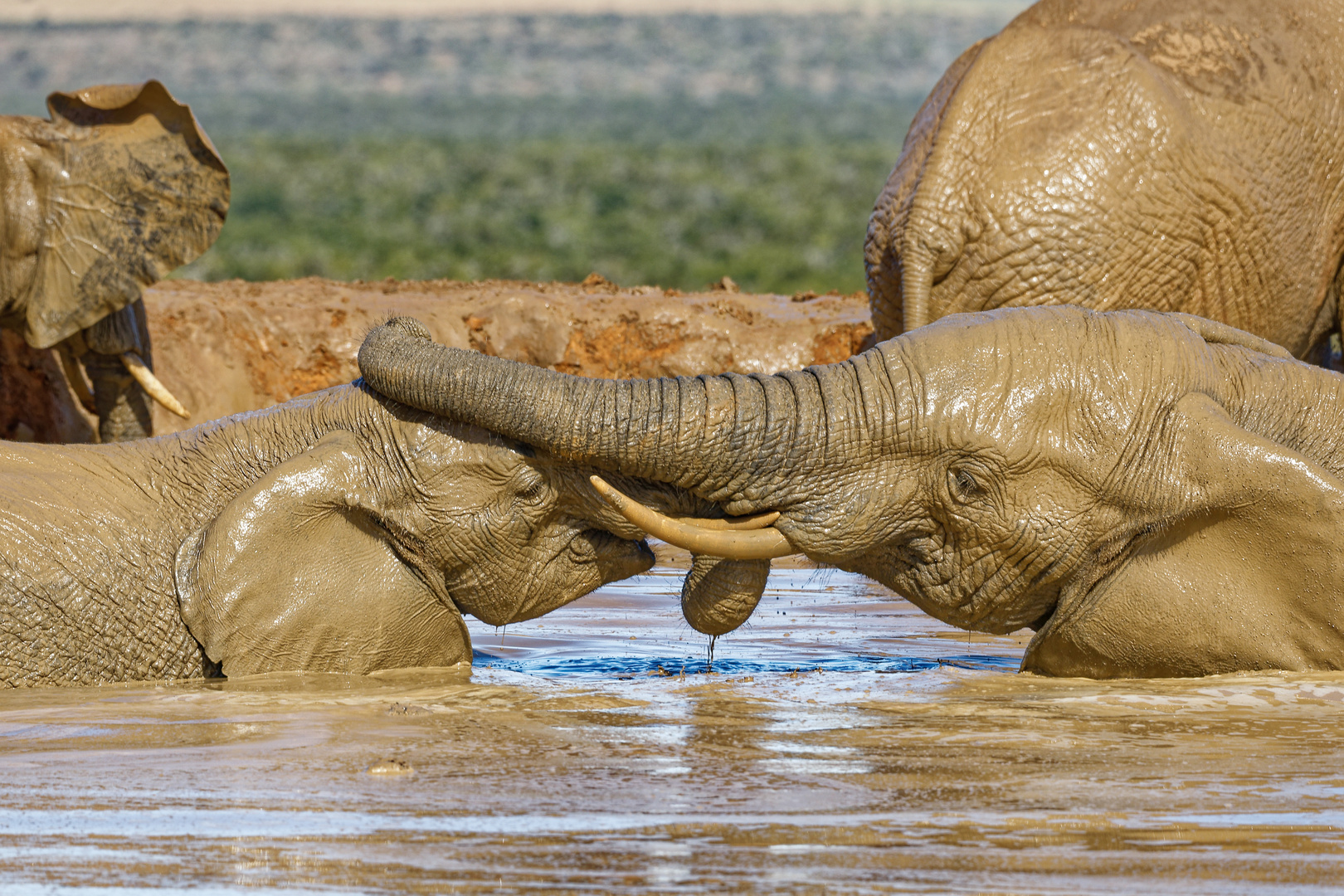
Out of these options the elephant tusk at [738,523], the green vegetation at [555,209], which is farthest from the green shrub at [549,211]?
the elephant tusk at [738,523]

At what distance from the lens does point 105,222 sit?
10.8 meters

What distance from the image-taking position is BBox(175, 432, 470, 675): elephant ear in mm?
5070

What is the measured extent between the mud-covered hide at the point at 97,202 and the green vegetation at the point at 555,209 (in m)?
19.4

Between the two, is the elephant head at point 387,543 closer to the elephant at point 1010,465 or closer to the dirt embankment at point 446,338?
the elephant at point 1010,465

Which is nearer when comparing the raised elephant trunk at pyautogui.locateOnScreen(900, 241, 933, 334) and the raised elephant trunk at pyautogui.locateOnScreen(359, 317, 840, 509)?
the raised elephant trunk at pyautogui.locateOnScreen(359, 317, 840, 509)

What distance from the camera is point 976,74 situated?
7.89m

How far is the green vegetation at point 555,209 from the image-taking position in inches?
1502

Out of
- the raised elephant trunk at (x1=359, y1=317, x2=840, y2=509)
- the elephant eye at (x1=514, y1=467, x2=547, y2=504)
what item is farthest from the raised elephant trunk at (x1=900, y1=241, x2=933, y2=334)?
the elephant eye at (x1=514, y1=467, x2=547, y2=504)

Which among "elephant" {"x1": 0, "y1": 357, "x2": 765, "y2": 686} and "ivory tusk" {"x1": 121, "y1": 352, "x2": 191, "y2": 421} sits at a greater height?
"elephant" {"x1": 0, "y1": 357, "x2": 765, "y2": 686}

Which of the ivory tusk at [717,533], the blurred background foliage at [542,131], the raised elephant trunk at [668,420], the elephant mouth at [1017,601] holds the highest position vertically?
the raised elephant trunk at [668,420]

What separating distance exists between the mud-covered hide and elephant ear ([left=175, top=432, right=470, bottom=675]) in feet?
19.3

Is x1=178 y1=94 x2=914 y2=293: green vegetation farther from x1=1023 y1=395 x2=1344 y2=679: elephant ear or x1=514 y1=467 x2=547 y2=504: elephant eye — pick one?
x1=514 y1=467 x2=547 y2=504: elephant eye

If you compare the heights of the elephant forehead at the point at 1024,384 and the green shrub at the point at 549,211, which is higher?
the elephant forehead at the point at 1024,384

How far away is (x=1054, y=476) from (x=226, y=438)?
2.38 metres
